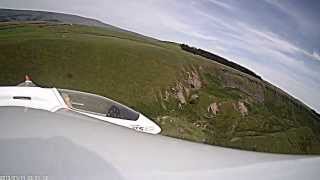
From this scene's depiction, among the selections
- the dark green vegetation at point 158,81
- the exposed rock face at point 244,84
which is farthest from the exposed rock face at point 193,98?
the exposed rock face at point 244,84

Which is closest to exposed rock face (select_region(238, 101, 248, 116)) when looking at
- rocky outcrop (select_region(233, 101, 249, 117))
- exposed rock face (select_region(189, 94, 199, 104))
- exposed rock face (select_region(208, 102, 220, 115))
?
rocky outcrop (select_region(233, 101, 249, 117))

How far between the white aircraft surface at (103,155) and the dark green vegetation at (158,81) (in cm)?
10

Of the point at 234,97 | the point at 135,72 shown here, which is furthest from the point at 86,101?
the point at 234,97

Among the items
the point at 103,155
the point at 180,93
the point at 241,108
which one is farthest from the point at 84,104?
the point at 241,108

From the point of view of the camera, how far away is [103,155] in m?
1.75

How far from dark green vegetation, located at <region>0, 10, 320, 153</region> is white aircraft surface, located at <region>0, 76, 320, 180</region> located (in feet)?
0.33

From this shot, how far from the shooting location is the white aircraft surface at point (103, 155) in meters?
1.70

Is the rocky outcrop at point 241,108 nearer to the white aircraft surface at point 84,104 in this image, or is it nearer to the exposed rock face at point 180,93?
the exposed rock face at point 180,93

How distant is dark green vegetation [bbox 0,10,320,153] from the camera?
193 cm

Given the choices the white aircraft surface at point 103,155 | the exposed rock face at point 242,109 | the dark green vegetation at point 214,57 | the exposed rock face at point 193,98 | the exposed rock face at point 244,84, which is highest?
the dark green vegetation at point 214,57

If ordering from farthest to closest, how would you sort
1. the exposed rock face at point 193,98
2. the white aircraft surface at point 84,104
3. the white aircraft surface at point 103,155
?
the exposed rock face at point 193,98
the white aircraft surface at point 84,104
the white aircraft surface at point 103,155

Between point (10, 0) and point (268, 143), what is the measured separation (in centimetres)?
155

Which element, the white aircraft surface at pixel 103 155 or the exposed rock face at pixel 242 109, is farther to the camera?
the exposed rock face at pixel 242 109

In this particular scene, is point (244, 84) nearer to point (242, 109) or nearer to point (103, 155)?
point (242, 109)
